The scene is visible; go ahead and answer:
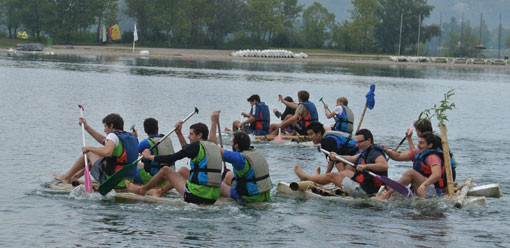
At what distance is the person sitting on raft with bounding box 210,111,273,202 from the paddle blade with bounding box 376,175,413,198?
243 cm

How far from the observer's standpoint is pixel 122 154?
15828 mm

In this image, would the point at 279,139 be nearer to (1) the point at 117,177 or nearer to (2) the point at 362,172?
(2) the point at 362,172

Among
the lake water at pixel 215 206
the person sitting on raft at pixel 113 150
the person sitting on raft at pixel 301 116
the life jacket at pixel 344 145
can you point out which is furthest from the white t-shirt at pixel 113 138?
the person sitting on raft at pixel 301 116

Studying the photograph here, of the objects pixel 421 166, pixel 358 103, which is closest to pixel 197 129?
pixel 421 166

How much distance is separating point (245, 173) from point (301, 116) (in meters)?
10.8

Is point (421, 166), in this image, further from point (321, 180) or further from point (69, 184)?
point (69, 184)

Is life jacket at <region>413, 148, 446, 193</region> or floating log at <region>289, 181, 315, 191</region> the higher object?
life jacket at <region>413, 148, 446, 193</region>

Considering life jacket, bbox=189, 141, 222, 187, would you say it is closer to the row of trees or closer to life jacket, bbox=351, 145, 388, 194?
life jacket, bbox=351, 145, 388, 194

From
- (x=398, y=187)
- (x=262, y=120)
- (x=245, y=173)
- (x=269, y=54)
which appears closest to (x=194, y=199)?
(x=245, y=173)

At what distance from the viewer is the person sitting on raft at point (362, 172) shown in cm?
1595

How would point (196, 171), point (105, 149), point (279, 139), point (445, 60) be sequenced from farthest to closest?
1. point (445, 60)
2. point (279, 139)
3. point (105, 149)
4. point (196, 171)

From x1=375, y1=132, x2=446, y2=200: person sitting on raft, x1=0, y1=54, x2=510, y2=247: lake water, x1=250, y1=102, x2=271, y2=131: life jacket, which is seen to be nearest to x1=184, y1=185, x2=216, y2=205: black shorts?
x1=0, y1=54, x2=510, y2=247: lake water

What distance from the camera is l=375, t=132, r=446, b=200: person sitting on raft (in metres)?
16.1

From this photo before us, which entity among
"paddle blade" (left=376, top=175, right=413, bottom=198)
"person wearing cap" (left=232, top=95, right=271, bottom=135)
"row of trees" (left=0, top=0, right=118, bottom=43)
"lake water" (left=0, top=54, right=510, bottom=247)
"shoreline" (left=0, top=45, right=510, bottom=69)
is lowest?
"lake water" (left=0, top=54, right=510, bottom=247)
